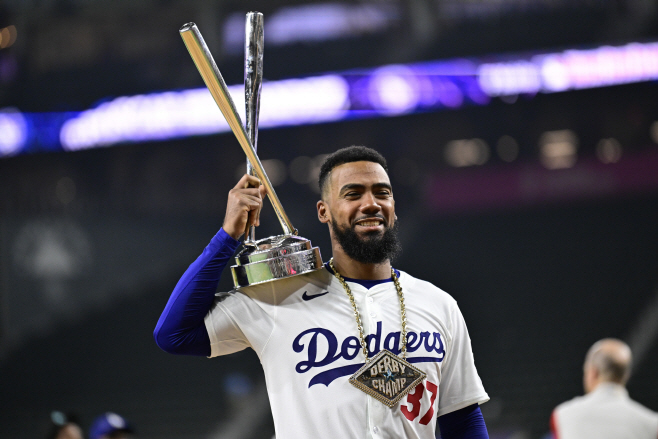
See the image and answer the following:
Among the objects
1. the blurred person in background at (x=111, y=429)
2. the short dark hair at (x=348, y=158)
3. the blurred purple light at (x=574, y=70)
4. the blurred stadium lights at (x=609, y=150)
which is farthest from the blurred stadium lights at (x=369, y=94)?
the short dark hair at (x=348, y=158)

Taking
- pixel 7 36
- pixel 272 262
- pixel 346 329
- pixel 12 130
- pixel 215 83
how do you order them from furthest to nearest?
1. pixel 12 130
2. pixel 7 36
3. pixel 346 329
4. pixel 272 262
5. pixel 215 83

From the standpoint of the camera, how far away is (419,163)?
1155 centimetres

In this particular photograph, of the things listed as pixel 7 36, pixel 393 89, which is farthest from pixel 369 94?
pixel 7 36

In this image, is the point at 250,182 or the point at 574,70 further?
the point at 574,70

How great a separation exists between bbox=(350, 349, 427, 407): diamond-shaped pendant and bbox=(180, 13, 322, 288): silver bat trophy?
31cm

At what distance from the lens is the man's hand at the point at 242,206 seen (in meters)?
1.68

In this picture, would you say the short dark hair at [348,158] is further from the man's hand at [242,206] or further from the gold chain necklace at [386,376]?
the gold chain necklace at [386,376]

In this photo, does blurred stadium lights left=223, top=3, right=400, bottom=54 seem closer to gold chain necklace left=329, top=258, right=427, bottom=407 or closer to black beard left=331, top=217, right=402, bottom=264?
black beard left=331, top=217, right=402, bottom=264

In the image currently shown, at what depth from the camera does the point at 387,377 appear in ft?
5.65

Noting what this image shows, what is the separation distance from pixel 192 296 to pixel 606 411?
258cm

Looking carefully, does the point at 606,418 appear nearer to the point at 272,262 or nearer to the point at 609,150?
the point at 272,262

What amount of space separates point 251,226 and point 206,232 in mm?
10679

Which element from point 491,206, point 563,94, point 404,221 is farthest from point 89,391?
point 563,94

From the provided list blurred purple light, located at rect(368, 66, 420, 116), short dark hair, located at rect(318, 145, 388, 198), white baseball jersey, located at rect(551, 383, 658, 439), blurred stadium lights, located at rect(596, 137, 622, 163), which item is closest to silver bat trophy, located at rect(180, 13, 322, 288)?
short dark hair, located at rect(318, 145, 388, 198)
